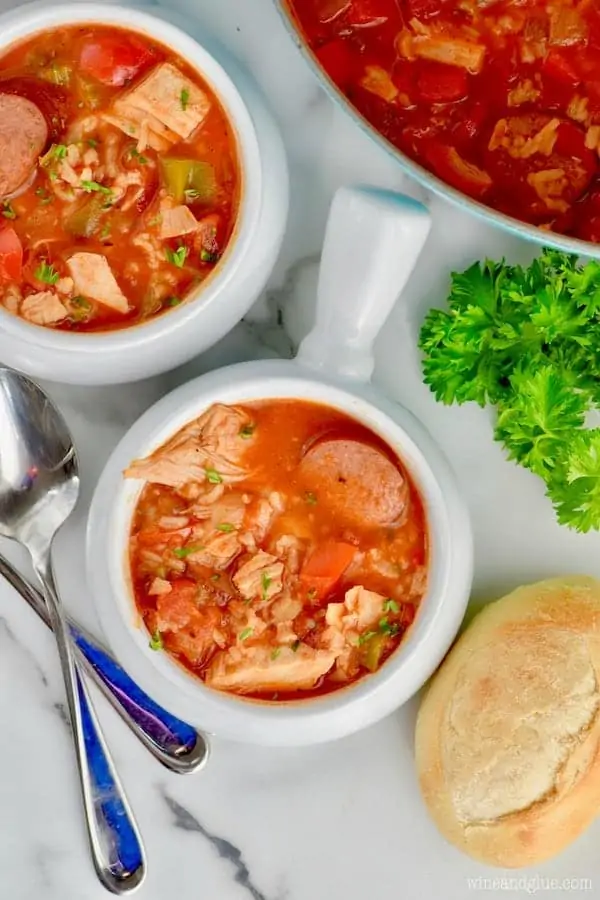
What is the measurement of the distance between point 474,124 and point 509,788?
1334 millimetres

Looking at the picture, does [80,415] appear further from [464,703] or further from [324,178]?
[464,703]

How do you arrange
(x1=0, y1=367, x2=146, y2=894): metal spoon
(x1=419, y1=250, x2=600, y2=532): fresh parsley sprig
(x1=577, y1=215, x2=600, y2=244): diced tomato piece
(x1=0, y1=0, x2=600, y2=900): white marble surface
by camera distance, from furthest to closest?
(x1=0, y1=0, x2=600, y2=900): white marble surface < (x1=0, y1=367, x2=146, y2=894): metal spoon < (x1=419, y1=250, x2=600, y2=532): fresh parsley sprig < (x1=577, y1=215, x2=600, y2=244): diced tomato piece

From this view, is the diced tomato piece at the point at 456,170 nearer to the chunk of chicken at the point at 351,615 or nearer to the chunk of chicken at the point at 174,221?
the chunk of chicken at the point at 174,221

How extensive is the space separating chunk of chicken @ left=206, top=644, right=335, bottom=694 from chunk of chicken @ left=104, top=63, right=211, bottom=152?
1.04 m

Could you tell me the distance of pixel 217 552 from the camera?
2195mm

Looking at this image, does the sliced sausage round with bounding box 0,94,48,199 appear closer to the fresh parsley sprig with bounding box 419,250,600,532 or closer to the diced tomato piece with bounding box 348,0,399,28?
the diced tomato piece with bounding box 348,0,399,28

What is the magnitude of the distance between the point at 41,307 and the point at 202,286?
326 millimetres

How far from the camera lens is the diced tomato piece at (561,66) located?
203cm

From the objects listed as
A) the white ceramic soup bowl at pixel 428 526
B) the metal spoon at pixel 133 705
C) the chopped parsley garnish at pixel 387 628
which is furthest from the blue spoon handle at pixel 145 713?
the chopped parsley garnish at pixel 387 628

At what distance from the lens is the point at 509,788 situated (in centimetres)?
222

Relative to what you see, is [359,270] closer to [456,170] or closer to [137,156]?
[456,170]

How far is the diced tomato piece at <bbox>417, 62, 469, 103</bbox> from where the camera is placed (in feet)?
6.67

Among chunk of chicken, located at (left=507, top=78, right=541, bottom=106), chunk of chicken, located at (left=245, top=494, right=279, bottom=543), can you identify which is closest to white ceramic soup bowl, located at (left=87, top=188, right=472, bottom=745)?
chunk of chicken, located at (left=245, top=494, right=279, bottom=543)

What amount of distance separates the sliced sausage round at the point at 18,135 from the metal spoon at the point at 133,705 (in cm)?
88
